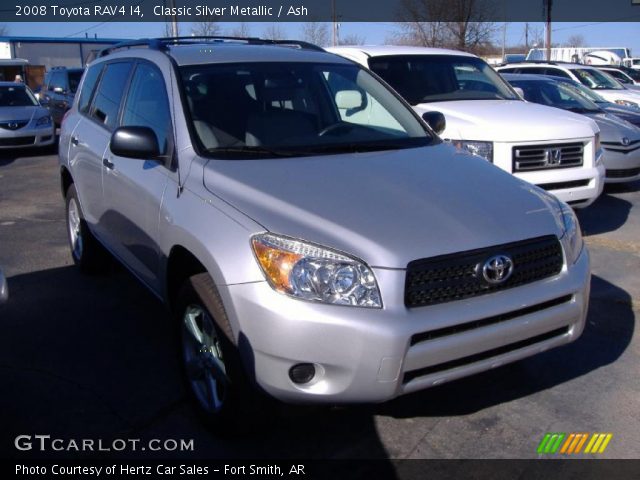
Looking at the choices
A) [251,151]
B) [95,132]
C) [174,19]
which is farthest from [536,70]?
[174,19]

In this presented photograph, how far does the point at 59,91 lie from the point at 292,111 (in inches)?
→ 608

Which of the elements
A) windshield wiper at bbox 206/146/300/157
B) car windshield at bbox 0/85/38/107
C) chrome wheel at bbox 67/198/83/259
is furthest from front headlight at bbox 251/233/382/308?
A: car windshield at bbox 0/85/38/107

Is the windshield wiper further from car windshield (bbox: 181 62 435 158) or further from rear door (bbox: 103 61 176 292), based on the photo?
rear door (bbox: 103 61 176 292)

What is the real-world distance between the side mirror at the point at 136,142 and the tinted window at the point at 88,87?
2022 millimetres

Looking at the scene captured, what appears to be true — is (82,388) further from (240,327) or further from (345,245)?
(345,245)

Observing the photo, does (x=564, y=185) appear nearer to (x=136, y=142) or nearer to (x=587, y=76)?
(x=136, y=142)

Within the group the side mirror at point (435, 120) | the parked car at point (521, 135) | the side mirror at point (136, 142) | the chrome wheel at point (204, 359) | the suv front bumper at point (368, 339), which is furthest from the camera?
the parked car at point (521, 135)

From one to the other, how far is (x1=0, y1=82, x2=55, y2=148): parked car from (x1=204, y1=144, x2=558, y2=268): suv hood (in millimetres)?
11771

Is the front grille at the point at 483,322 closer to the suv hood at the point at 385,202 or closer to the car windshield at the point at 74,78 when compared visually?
the suv hood at the point at 385,202

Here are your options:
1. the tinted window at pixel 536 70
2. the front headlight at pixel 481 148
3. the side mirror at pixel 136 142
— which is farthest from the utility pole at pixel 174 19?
the side mirror at pixel 136 142

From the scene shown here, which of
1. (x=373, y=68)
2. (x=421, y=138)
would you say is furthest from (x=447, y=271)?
(x=373, y=68)

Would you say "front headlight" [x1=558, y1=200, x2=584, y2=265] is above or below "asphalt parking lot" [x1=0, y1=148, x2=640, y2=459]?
above

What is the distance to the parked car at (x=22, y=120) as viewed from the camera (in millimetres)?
13570

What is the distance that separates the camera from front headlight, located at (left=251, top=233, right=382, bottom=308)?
2701mm
